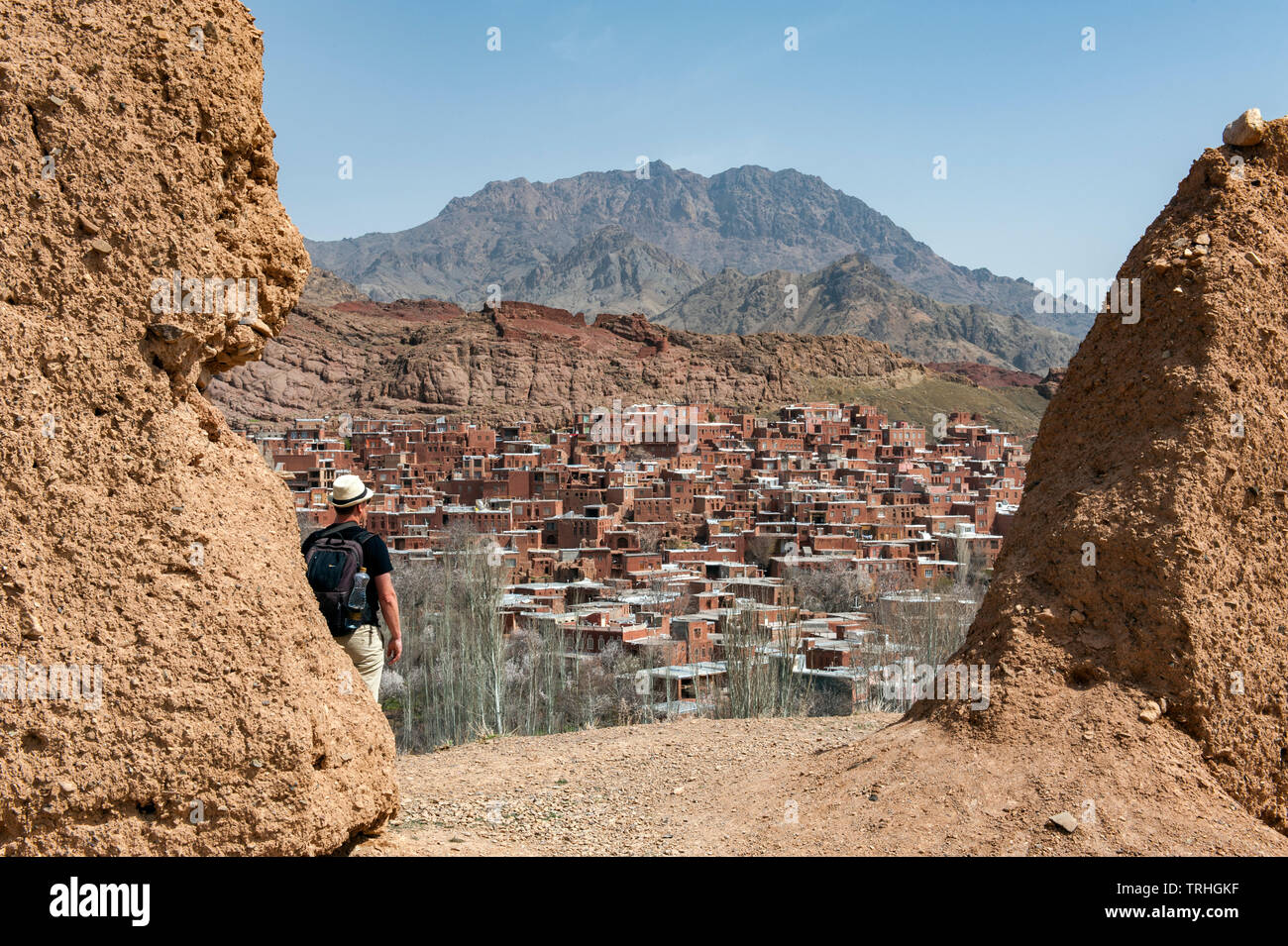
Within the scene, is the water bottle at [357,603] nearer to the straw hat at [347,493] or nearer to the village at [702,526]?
the straw hat at [347,493]

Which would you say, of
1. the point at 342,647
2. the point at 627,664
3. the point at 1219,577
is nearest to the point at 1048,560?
the point at 1219,577

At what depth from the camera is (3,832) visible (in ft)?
13.7

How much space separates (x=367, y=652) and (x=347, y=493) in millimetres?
911

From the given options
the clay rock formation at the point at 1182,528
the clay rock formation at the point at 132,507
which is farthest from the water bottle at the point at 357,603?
the clay rock formation at the point at 1182,528

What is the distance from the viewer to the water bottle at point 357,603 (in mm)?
5527

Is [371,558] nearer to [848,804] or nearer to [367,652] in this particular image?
[367,652]

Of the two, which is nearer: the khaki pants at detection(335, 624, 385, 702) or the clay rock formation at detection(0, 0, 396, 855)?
the clay rock formation at detection(0, 0, 396, 855)

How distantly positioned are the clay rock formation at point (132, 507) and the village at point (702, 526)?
3786 mm

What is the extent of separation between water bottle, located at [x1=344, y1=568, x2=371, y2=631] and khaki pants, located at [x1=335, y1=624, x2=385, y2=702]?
60mm

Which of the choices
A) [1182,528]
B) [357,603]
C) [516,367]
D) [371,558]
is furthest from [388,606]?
[516,367]

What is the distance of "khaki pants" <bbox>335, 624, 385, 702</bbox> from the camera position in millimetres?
5586

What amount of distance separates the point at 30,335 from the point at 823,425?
291ft

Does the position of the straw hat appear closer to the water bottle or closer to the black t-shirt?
the black t-shirt

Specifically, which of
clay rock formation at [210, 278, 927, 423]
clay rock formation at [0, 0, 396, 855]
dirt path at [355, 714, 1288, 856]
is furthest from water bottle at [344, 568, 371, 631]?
clay rock formation at [210, 278, 927, 423]
